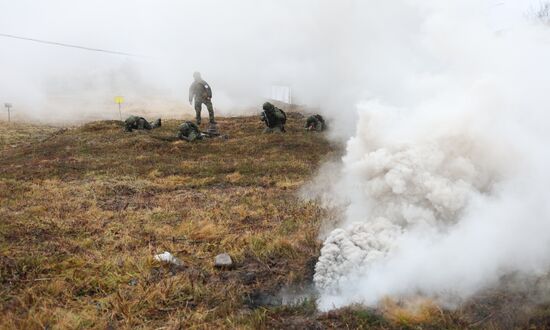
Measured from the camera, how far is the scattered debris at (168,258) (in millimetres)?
5160

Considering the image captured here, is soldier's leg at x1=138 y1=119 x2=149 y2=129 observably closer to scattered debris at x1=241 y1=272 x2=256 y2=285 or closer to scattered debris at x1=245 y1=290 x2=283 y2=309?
scattered debris at x1=241 y1=272 x2=256 y2=285

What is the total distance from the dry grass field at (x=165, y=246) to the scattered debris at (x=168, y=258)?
0.07 meters

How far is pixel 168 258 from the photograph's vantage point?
5191mm

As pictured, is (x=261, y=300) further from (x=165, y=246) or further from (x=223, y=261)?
(x=165, y=246)

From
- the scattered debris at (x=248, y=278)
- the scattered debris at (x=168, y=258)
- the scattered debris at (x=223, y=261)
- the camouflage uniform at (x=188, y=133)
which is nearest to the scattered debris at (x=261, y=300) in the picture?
the scattered debris at (x=248, y=278)

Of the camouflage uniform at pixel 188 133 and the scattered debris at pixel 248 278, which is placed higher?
the camouflage uniform at pixel 188 133

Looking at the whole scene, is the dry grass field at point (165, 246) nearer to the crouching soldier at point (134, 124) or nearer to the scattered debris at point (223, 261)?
the scattered debris at point (223, 261)

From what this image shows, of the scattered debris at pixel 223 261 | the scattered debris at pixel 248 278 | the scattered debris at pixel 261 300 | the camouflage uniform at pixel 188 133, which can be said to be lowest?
the scattered debris at pixel 261 300

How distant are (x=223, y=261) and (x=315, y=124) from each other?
10333mm

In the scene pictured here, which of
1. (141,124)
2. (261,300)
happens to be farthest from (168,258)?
(141,124)

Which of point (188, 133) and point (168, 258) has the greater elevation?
point (188, 133)

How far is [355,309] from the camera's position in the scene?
157 inches

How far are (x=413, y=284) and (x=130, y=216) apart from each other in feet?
13.8

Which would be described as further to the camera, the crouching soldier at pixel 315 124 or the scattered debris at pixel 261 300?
the crouching soldier at pixel 315 124
